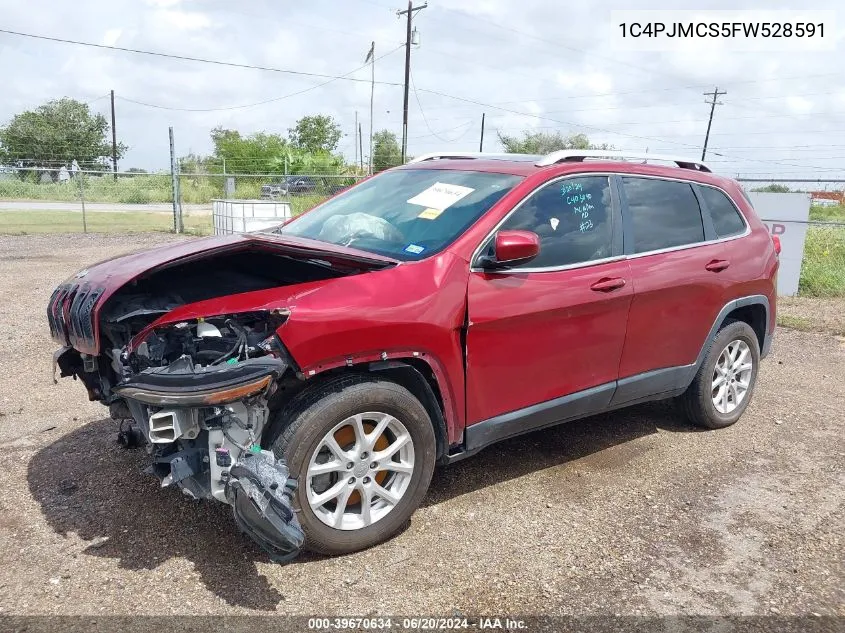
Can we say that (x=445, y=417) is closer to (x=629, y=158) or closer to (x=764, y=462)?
(x=629, y=158)

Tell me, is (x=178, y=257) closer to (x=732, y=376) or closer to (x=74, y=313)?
(x=74, y=313)

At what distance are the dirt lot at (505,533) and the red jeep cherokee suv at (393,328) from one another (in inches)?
12.2

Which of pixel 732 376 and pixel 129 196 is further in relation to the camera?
pixel 129 196

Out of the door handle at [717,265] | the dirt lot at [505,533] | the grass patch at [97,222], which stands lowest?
the dirt lot at [505,533]

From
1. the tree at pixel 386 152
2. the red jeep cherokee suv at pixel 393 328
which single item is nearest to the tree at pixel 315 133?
the tree at pixel 386 152

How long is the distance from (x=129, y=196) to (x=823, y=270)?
1023 inches

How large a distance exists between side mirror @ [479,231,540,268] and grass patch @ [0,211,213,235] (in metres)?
16.1

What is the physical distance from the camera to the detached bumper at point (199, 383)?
2.62 metres

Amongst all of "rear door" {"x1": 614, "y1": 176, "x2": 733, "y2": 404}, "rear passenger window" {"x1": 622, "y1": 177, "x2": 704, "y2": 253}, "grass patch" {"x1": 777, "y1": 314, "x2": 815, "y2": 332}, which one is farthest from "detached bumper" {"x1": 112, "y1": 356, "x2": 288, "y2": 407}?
"grass patch" {"x1": 777, "y1": 314, "x2": 815, "y2": 332}


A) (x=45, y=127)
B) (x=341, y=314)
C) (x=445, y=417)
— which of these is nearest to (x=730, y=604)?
(x=445, y=417)

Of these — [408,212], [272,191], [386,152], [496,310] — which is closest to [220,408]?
[496,310]

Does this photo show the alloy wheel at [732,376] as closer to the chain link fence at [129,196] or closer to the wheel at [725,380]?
the wheel at [725,380]

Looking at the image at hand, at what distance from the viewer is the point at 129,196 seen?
2859 cm

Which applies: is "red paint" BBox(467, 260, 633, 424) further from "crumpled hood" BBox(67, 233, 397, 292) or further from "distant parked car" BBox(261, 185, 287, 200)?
"distant parked car" BBox(261, 185, 287, 200)
